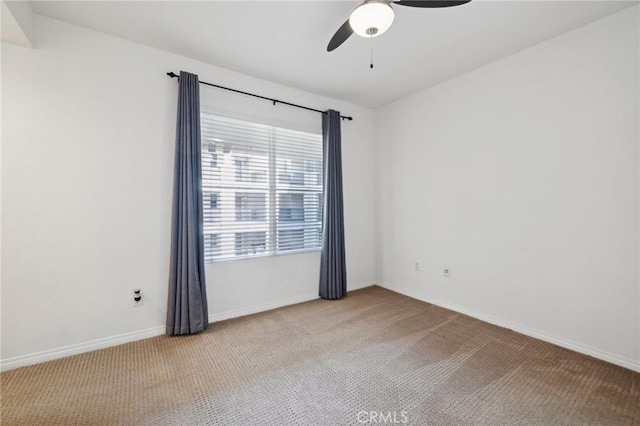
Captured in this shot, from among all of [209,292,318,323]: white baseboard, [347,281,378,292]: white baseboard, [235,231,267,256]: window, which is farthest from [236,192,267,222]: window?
[347,281,378,292]: white baseboard

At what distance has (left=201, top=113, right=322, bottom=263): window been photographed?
2941 millimetres

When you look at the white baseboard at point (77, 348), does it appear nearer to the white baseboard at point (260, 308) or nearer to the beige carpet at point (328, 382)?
the beige carpet at point (328, 382)

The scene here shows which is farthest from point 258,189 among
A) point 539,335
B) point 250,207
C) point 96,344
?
point 539,335

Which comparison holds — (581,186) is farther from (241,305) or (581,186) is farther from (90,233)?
(90,233)

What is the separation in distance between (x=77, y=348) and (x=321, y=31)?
3.41m

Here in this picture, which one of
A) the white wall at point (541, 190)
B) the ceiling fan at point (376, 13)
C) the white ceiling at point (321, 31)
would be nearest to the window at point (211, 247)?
the white ceiling at point (321, 31)

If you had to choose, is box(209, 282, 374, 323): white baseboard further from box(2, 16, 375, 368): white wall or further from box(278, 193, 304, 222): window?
box(278, 193, 304, 222): window

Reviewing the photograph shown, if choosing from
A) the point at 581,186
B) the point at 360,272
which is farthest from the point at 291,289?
the point at 581,186

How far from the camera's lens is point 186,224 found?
2.60 metres

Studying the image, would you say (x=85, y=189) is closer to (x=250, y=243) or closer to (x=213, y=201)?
(x=213, y=201)

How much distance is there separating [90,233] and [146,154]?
0.84 m

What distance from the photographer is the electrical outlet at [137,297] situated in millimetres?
2533

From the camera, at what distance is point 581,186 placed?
2.32 meters

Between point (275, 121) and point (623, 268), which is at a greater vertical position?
point (275, 121)
